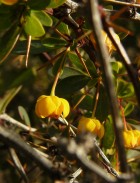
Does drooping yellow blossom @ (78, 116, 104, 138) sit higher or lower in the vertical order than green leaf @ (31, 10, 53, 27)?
lower

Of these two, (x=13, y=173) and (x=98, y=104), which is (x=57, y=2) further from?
(x=13, y=173)

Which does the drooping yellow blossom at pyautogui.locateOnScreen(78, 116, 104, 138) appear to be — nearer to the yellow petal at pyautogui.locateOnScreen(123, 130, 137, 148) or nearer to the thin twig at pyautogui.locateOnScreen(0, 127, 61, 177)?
the yellow petal at pyautogui.locateOnScreen(123, 130, 137, 148)

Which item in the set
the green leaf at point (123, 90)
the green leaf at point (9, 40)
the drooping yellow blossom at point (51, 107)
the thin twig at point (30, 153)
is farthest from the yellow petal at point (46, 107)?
the thin twig at point (30, 153)

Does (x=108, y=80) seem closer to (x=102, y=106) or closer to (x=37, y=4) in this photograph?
(x=37, y=4)

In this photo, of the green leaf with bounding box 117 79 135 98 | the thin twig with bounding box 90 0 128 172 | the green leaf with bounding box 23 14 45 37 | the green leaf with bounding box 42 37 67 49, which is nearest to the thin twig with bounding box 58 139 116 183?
the thin twig with bounding box 90 0 128 172

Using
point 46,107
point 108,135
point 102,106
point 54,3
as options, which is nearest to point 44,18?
point 54,3

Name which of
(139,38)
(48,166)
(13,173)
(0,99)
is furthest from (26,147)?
(139,38)
